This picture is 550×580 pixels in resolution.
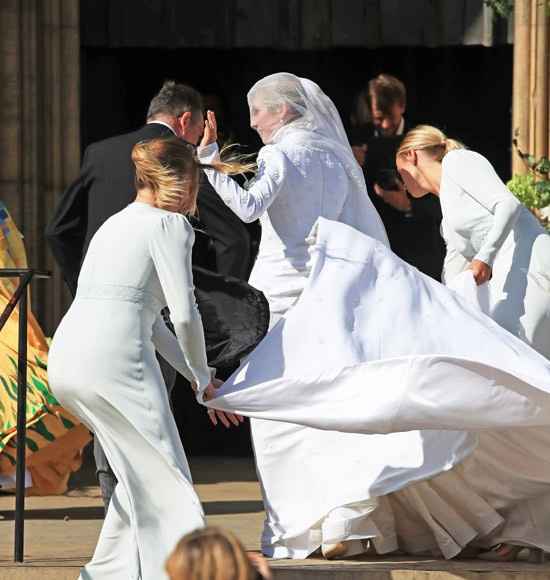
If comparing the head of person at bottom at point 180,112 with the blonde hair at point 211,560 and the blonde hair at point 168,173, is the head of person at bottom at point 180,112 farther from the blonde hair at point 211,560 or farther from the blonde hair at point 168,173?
the blonde hair at point 211,560

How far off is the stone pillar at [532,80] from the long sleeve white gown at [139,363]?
15.6ft

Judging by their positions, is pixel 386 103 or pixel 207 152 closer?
pixel 207 152

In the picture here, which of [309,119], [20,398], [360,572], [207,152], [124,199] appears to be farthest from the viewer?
[124,199]

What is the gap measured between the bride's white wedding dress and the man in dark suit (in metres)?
0.92

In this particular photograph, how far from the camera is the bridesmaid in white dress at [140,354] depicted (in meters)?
6.05

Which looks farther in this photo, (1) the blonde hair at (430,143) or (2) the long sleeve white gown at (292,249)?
(1) the blonde hair at (430,143)

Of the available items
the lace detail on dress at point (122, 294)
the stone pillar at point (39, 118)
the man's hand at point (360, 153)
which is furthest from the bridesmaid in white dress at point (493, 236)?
the stone pillar at point (39, 118)

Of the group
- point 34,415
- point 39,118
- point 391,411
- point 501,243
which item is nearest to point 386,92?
point 39,118

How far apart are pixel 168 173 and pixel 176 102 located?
5.55 feet

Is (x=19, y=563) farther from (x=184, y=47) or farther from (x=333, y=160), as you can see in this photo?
(x=184, y=47)

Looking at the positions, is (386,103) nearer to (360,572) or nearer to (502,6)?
(502,6)

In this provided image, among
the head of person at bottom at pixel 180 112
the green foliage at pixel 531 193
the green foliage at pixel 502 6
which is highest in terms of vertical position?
the green foliage at pixel 502 6

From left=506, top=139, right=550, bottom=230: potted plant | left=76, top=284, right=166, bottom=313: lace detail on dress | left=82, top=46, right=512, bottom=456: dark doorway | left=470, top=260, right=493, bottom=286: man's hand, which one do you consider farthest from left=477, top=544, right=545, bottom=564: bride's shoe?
left=82, top=46, right=512, bottom=456: dark doorway

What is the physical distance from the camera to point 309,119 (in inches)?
298
